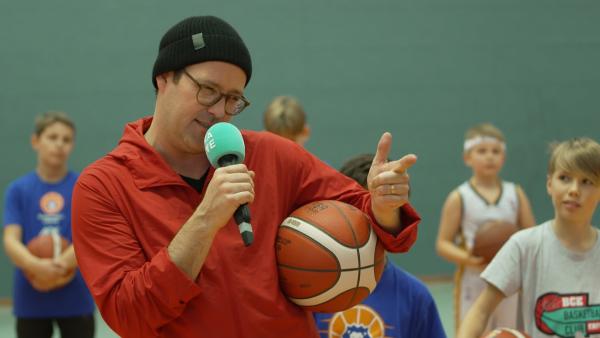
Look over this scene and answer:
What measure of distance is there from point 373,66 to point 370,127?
0.76 meters

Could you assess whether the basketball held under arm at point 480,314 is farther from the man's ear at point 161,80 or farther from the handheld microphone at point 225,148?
the man's ear at point 161,80

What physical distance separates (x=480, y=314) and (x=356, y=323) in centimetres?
55

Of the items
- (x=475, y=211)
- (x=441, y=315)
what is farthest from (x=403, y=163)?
(x=441, y=315)

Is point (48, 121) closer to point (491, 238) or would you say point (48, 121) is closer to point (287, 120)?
point (287, 120)

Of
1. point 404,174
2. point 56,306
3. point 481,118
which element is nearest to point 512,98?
point 481,118

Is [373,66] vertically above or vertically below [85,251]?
above

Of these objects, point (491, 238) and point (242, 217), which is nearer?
point (242, 217)

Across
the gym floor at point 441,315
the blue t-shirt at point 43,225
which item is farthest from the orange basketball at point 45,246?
the gym floor at point 441,315

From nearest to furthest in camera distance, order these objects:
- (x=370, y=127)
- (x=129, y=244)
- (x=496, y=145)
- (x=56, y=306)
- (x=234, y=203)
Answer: (x=234, y=203) < (x=129, y=244) < (x=56, y=306) < (x=496, y=145) < (x=370, y=127)

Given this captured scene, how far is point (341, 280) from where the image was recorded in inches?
96.0

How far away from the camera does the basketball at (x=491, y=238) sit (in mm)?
5227

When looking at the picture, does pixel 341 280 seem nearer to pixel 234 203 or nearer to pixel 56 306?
pixel 234 203

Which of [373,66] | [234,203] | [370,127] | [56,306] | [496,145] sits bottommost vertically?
[56,306]

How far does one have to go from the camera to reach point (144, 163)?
2393 millimetres
